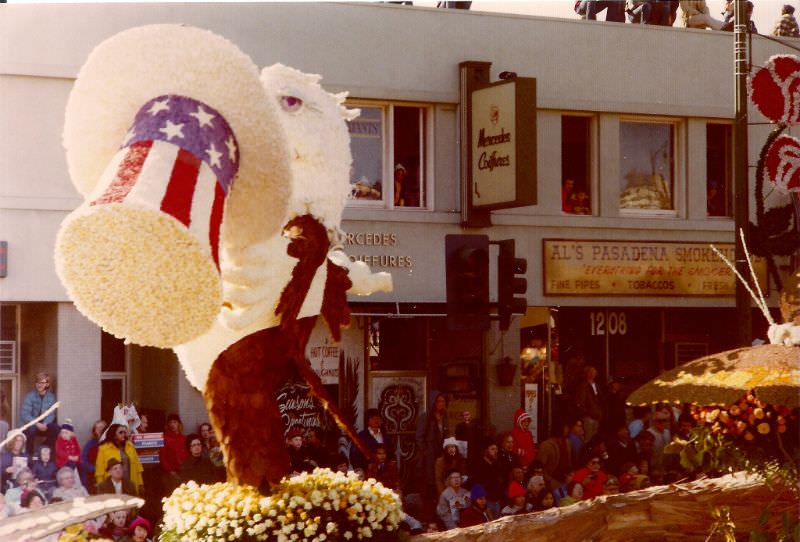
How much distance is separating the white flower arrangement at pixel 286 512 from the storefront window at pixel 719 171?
16.8 meters

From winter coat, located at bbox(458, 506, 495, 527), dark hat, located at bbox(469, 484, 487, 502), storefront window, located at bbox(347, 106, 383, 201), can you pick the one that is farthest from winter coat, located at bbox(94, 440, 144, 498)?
storefront window, located at bbox(347, 106, 383, 201)

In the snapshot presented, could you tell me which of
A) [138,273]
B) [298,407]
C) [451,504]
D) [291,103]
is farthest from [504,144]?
[138,273]

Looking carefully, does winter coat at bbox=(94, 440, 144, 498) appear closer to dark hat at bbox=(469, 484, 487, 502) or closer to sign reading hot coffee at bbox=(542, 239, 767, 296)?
dark hat at bbox=(469, 484, 487, 502)

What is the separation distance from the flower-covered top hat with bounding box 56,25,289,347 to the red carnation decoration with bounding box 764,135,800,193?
9.89 m

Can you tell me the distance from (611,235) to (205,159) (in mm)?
17939

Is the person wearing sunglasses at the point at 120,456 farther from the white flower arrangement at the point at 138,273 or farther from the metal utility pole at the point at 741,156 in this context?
the white flower arrangement at the point at 138,273

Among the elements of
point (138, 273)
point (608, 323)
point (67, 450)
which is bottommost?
point (67, 450)

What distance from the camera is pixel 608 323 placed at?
23594 millimetres

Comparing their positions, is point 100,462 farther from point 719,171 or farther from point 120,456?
point 719,171

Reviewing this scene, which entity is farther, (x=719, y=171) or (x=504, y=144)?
(x=719, y=171)

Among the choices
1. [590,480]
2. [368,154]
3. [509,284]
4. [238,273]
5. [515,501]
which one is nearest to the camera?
[238,273]

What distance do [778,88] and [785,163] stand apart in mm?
806

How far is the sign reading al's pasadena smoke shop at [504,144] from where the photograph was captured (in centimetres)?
2061

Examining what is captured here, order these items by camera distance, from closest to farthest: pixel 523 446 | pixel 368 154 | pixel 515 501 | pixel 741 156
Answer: pixel 741 156 < pixel 515 501 < pixel 523 446 < pixel 368 154
